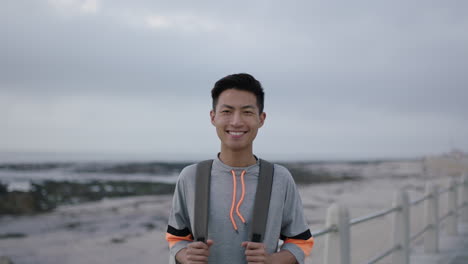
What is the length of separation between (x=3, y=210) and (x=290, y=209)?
2207 centimetres

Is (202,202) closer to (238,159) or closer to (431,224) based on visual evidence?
(238,159)

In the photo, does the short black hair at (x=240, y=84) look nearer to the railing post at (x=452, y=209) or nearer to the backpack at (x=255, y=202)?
the backpack at (x=255, y=202)

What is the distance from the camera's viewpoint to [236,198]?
1639 millimetres

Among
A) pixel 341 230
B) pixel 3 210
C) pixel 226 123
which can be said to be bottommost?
pixel 3 210

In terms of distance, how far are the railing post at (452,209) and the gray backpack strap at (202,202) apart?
24.0 ft

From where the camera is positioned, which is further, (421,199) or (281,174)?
(421,199)

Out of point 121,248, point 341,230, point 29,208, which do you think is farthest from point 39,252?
point 341,230

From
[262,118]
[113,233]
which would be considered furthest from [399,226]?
[113,233]

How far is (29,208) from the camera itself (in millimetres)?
21188

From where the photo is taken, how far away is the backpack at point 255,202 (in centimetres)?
158

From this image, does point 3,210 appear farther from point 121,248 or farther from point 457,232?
point 457,232

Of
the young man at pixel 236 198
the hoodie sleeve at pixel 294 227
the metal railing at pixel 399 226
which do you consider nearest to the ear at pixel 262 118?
the young man at pixel 236 198

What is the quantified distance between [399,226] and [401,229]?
5 cm

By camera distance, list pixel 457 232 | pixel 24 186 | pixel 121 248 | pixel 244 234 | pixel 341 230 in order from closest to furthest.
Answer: pixel 244 234
pixel 341 230
pixel 457 232
pixel 121 248
pixel 24 186
